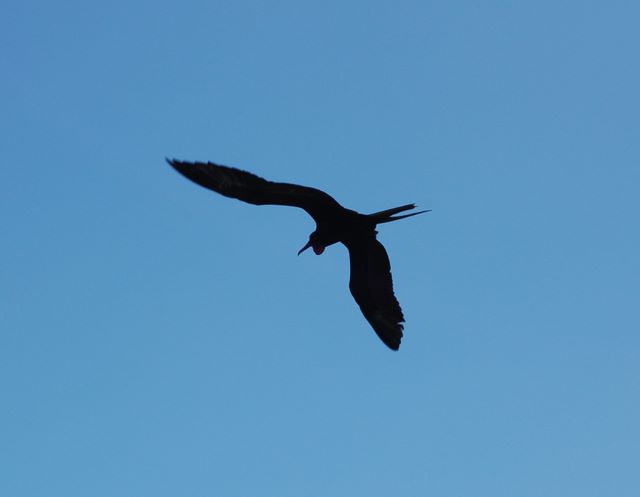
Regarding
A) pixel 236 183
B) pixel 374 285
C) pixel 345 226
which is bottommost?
pixel 236 183

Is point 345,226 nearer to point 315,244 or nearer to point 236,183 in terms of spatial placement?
point 315,244

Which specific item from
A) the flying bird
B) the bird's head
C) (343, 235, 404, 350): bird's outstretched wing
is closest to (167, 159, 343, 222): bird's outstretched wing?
the flying bird

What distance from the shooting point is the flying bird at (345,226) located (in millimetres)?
11492

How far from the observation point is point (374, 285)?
45.9 ft

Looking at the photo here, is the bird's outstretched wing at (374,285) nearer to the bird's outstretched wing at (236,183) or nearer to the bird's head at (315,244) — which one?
the bird's head at (315,244)

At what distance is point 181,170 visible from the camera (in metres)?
11.3

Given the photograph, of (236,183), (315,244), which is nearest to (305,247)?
(315,244)

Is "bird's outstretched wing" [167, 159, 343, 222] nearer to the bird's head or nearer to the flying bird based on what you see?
the flying bird

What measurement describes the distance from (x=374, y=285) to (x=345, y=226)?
3.65 feet

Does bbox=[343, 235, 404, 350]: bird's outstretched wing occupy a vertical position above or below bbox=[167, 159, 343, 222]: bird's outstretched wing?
above

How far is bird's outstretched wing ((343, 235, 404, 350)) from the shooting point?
544 inches

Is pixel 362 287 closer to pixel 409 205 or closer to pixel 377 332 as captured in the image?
pixel 377 332

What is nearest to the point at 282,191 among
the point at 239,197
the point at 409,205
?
the point at 239,197

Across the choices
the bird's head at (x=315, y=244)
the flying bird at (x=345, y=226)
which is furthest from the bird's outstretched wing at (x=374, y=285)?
the bird's head at (x=315, y=244)
